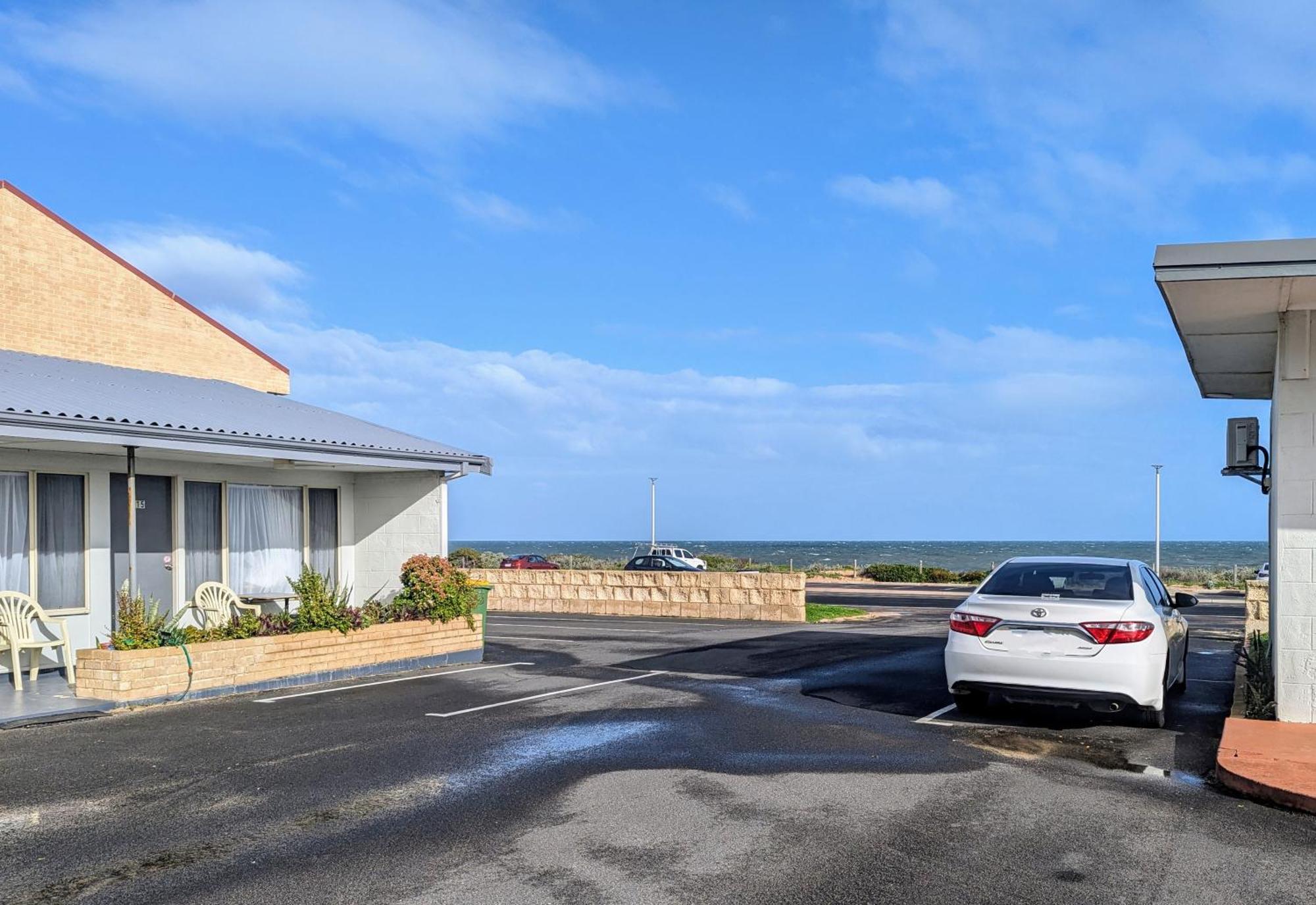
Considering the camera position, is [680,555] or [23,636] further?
[680,555]

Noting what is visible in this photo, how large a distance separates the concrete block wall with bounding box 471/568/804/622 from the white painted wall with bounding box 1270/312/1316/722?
54.8 feet

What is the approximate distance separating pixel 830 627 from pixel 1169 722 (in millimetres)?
13546

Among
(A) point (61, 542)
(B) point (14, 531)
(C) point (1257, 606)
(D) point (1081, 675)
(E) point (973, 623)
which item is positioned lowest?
(C) point (1257, 606)

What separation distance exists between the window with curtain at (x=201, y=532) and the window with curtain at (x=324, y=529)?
1.67 metres

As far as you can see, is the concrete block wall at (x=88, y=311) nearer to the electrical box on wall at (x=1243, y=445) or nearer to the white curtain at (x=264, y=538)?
the white curtain at (x=264, y=538)

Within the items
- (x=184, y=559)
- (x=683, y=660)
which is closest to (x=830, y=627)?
(x=683, y=660)

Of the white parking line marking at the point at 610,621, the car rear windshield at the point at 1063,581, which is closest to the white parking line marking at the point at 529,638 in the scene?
the white parking line marking at the point at 610,621

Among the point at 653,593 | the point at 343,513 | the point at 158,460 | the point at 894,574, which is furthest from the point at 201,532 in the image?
the point at 894,574

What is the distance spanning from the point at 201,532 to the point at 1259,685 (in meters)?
13.1

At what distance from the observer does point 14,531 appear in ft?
44.1

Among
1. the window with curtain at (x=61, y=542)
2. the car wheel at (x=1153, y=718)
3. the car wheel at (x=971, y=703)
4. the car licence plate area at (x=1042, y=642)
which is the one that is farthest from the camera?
the window with curtain at (x=61, y=542)

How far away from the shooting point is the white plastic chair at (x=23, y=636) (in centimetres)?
1235

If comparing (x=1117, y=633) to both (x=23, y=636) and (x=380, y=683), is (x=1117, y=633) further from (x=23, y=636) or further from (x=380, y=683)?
(x=23, y=636)

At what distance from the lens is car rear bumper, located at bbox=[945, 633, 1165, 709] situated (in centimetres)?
966
